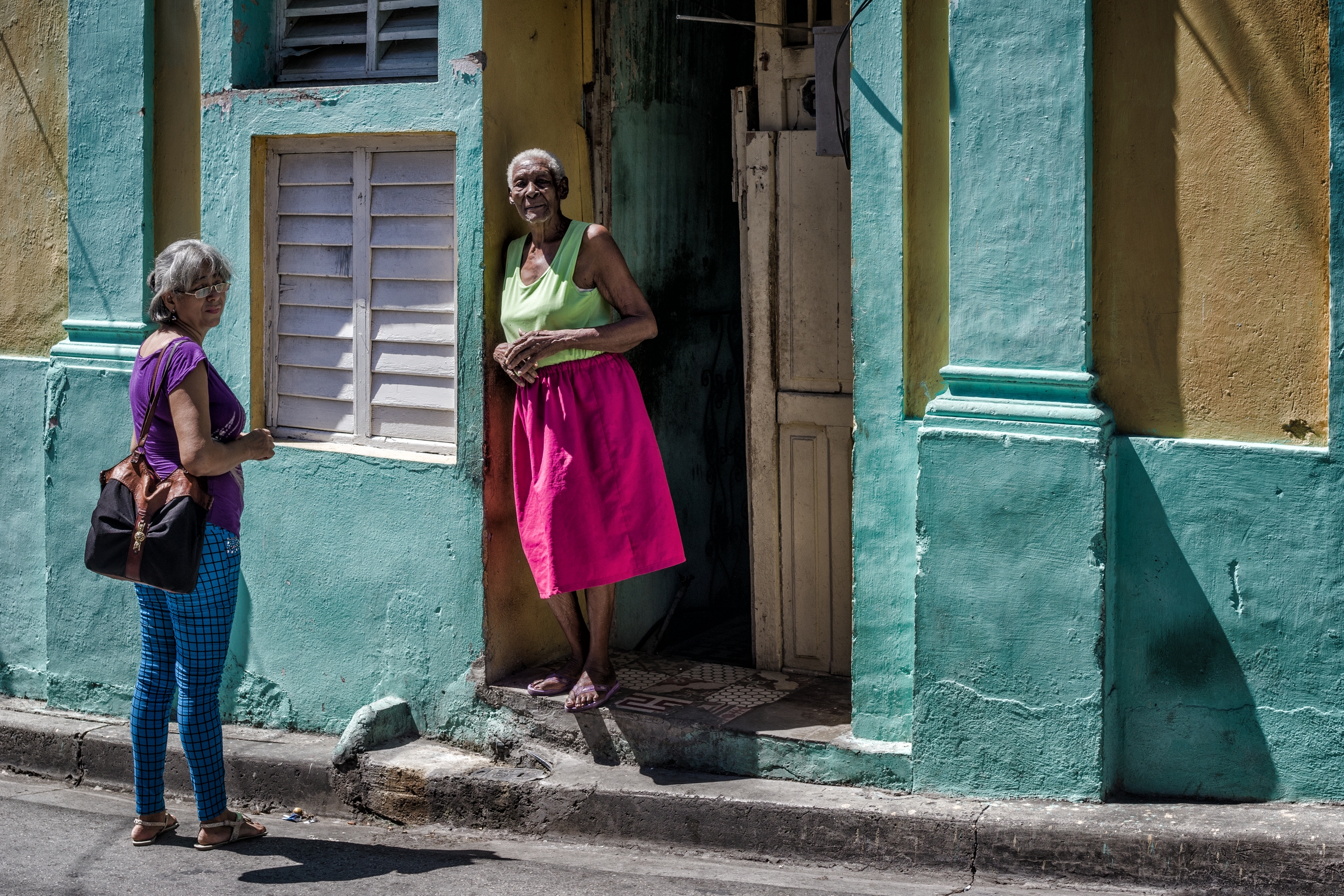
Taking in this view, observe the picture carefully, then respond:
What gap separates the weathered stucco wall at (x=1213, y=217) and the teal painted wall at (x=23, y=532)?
4.46 m

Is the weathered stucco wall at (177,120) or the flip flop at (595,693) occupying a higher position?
the weathered stucco wall at (177,120)

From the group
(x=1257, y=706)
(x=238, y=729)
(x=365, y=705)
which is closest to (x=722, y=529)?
(x=365, y=705)

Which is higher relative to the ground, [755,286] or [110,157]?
[110,157]

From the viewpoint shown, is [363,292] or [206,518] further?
[363,292]

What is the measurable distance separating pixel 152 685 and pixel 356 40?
8.36 feet

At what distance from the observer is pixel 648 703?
4.98 metres

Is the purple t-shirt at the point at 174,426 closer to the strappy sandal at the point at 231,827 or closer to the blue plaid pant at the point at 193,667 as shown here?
the blue plaid pant at the point at 193,667

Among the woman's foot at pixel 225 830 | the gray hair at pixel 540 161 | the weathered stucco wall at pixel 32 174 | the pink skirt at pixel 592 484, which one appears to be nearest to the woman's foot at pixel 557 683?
the pink skirt at pixel 592 484

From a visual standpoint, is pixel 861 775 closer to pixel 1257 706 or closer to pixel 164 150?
pixel 1257 706

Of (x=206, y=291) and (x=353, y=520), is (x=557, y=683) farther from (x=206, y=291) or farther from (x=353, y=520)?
(x=206, y=291)

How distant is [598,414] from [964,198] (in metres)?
1.40

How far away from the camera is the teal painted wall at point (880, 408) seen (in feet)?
14.5

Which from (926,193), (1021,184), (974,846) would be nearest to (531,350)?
(926,193)

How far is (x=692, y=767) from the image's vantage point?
4766 mm
